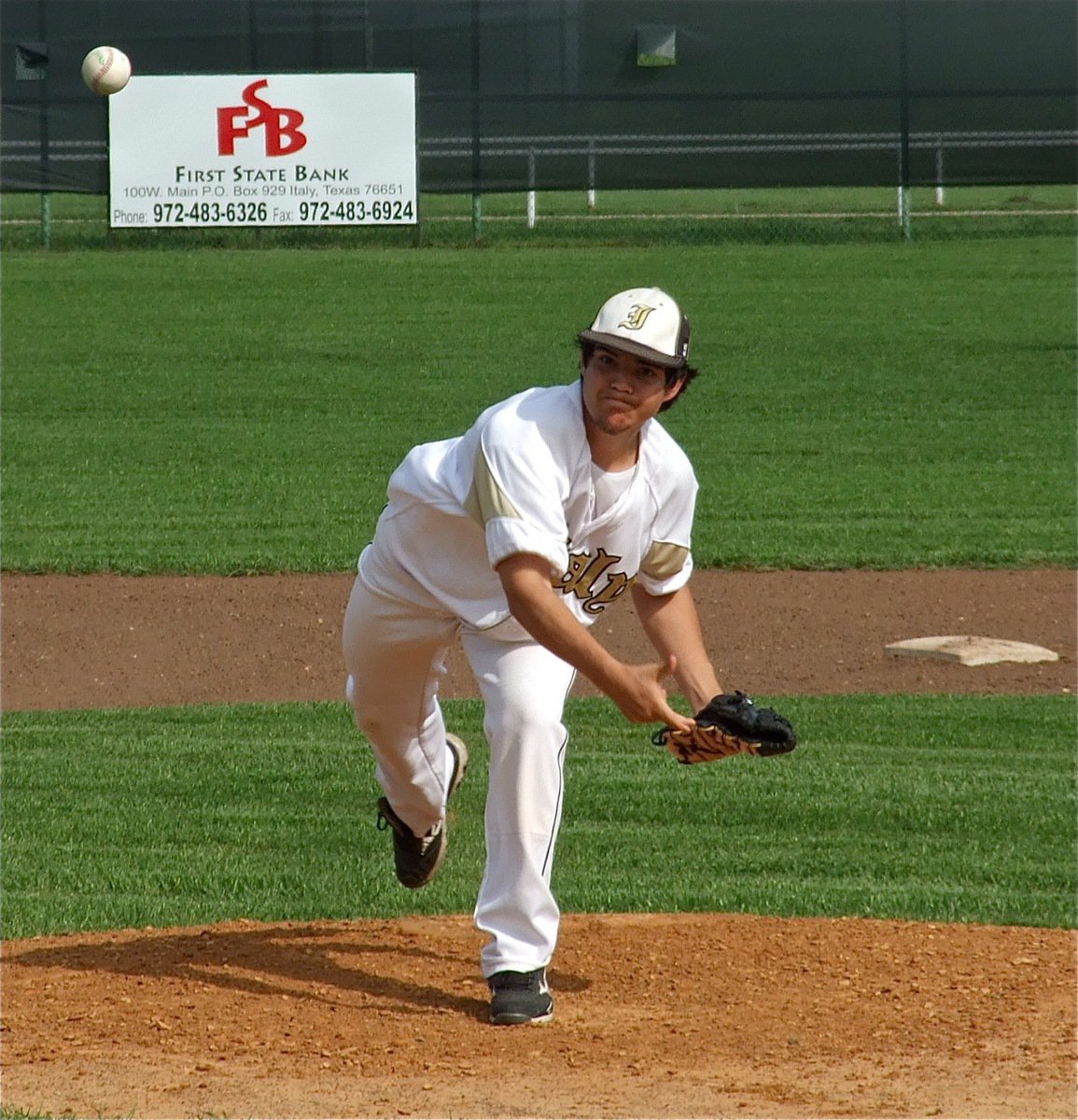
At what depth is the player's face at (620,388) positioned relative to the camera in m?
4.25

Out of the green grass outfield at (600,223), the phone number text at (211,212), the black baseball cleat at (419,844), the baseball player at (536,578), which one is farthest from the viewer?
the green grass outfield at (600,223)

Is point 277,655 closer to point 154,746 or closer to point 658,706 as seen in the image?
point 154,746

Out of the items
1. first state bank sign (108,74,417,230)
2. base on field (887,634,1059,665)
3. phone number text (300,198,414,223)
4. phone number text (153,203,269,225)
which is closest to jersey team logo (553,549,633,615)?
base on field (887,634,1059,665)

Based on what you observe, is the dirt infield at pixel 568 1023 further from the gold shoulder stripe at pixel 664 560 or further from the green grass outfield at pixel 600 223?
the green grass outfield at pixel 600 223

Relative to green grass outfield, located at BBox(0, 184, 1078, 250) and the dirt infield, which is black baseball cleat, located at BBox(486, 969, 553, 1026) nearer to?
the dirt infield

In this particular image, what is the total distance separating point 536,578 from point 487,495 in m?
0.23

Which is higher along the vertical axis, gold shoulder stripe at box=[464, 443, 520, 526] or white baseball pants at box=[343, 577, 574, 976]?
gold shoulder stripe at box=[464, 443, 520, 526]

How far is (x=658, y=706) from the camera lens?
13.1ft

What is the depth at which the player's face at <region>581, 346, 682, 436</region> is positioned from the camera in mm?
4250

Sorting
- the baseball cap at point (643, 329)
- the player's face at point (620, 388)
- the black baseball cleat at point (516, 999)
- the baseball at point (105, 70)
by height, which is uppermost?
the baseball at point (105, 70)

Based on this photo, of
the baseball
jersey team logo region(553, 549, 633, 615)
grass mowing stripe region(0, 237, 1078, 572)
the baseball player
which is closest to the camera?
the baseball player

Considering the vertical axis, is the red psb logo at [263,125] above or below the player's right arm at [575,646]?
above

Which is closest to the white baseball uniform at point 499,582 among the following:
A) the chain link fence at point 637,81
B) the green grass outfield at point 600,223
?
the chain link fence at point 637,81

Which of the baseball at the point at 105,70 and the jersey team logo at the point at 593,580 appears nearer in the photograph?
the jersey team logo at the point at 593,580
